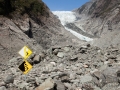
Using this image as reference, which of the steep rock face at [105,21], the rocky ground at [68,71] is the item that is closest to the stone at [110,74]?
the rocky ground at [68,71]

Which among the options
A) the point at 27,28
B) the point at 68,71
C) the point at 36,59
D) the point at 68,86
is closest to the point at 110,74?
the point at 68,86

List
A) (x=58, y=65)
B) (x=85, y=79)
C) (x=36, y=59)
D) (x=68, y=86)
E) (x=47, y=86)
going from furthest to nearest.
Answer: (x=36, y=59) → (x=58, y=65) → (x=85, y=79) → (x=68, y=86) → (x=47, y=86)

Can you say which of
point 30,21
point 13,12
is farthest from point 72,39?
point 13,12

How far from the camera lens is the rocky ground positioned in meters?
10.2

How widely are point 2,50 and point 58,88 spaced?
13.7m

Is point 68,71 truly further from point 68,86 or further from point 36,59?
point 36,59

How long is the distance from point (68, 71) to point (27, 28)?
1880cm

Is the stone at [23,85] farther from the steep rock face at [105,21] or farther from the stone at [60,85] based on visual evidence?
the steep rock face at [105,21]

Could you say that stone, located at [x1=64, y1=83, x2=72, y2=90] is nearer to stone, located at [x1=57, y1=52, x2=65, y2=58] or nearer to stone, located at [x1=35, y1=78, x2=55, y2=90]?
stone, located at [x1=35, y1=78, x2=55, y2=90]

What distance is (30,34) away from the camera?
101ft

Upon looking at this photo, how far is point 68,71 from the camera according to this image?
12.4 meters

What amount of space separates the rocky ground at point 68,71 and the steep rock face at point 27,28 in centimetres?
724

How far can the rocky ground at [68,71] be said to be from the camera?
1017 centimetres

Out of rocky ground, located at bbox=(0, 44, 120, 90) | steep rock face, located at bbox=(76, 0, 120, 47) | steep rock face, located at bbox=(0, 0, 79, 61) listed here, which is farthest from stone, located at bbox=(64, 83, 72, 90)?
steep rock face, located at bbox=(76, 0, 120, 47)
